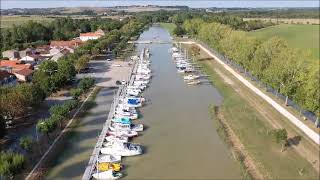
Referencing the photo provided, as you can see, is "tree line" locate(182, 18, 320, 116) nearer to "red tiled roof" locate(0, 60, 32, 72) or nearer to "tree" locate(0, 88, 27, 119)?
"tree" locate(0, 88, 27, 119)

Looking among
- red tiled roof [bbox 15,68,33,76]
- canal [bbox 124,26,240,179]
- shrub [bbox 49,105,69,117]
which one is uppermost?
red tiled roof [bbox 15,68,33,76]

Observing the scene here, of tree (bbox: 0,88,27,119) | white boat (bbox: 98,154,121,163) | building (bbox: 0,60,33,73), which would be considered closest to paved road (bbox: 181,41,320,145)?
white boat (bbox: 98,154,121,163)

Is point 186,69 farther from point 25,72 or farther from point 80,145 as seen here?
point 80,145

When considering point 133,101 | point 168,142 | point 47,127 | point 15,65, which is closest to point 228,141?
point 168,142

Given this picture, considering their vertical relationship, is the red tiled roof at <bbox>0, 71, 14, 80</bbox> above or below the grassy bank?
above

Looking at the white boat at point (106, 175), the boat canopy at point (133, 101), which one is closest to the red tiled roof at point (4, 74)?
the boat canopy at point (133, 101)

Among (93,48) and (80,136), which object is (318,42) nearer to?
(80,136)
